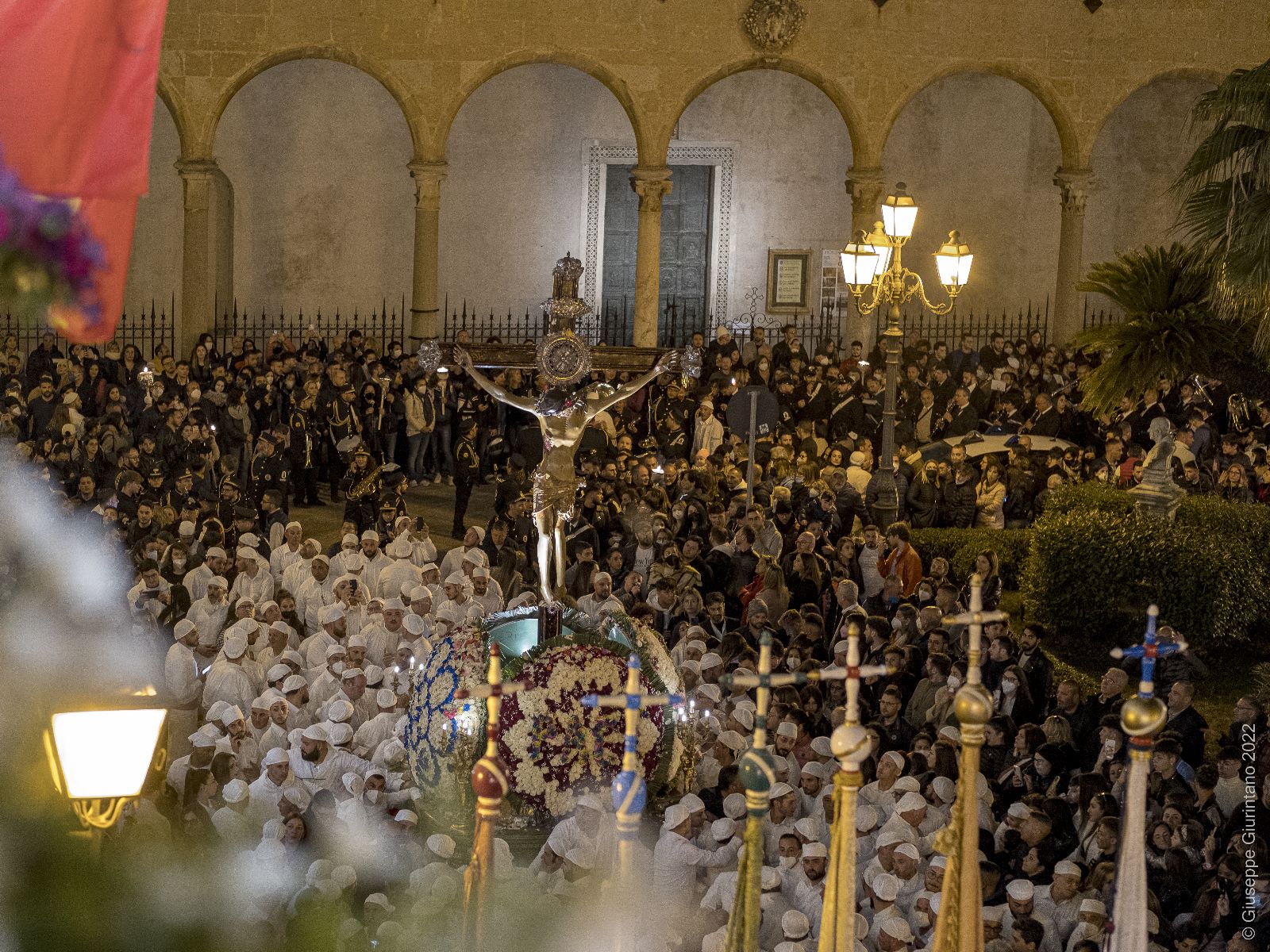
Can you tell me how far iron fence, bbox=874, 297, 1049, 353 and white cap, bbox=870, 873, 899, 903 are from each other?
17728mm

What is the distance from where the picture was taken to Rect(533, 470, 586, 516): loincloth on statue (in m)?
10.6

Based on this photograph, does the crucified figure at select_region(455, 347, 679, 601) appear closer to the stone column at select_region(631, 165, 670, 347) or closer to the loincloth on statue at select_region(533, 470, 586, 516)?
the loincloth on statue at select_region(533, 470, 586, 516)

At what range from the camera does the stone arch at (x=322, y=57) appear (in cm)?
2269

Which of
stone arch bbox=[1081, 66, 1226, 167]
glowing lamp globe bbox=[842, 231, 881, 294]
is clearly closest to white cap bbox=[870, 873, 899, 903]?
glowing lamp globe bbox=[842, 231, 881, 294]

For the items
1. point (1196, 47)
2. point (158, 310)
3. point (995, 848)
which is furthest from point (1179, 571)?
point (158, 310)

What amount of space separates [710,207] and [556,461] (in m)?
16.6

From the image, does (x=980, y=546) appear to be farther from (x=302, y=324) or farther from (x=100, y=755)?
(x=302, y=324)

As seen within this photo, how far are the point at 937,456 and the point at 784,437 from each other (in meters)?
1.49

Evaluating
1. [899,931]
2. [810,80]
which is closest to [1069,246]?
[810,80]

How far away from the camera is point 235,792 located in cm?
1041

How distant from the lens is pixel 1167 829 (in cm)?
913

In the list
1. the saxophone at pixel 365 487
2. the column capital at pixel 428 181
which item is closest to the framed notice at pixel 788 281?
the column capital at pixel 428 181

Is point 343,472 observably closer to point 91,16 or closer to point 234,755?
point 234,755

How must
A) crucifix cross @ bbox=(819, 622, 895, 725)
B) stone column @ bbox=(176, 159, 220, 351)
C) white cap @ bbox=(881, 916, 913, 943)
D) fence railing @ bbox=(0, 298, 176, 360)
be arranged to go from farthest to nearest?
fence railing @ bbox=(0, 298, 176, 360) < stone column @ bbox=(176, 159, 220, 351) < white cap @ bbox=(881, 916, 913, 943) < crucifix cross @ bbox=(819, 622, 895, 725)
